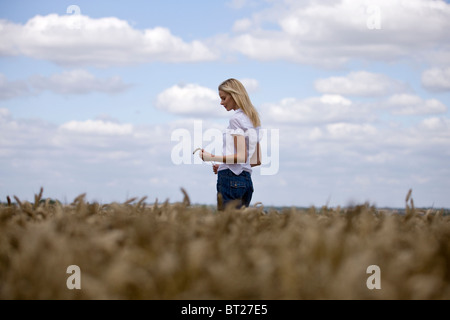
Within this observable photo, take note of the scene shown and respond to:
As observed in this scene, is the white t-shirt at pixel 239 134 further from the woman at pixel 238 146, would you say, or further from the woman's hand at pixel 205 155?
the woman's hand at pixel 205 155

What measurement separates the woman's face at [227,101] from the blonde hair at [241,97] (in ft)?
0.19

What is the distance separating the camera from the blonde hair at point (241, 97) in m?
6.40

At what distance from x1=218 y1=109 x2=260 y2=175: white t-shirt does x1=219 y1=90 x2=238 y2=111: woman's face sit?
23cm

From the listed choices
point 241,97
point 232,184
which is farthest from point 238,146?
point 241,97

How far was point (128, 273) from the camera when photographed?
1.54 metres

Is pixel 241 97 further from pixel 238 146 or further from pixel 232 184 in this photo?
pixel 232 184

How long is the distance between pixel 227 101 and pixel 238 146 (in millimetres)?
842

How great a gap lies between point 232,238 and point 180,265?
0.42 metres

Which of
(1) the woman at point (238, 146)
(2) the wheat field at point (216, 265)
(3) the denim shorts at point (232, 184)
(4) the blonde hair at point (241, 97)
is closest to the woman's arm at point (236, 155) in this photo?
(1) the woman at point (238, 146)

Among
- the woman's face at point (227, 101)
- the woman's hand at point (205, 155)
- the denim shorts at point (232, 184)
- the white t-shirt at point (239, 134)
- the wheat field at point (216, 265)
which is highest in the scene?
the woman's face at point (227, 101)

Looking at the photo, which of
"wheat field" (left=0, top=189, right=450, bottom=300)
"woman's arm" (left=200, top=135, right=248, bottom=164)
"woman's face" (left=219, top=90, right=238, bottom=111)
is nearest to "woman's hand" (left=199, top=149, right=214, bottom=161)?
"woman's arm" (left=200, top=135, right=248, bottom=164)
